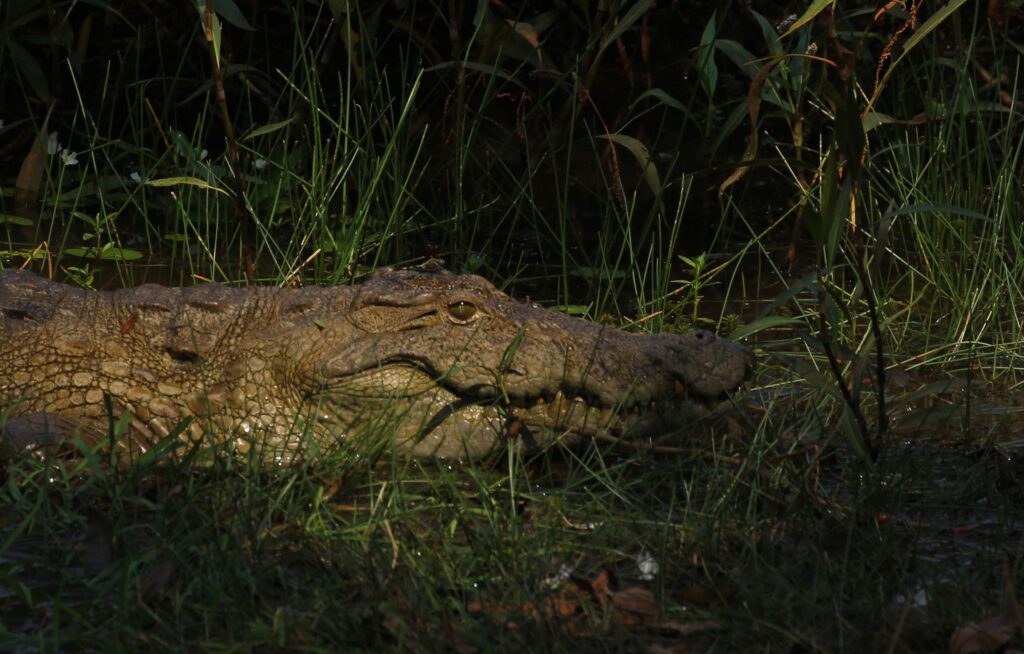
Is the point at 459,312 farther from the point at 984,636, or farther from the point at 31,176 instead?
the point at 31,176

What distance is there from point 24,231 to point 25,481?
3008mm

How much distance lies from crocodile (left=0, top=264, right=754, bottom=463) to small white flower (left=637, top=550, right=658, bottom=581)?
30.3 inches

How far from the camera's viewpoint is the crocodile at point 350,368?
13.4ft

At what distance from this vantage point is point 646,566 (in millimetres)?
3193

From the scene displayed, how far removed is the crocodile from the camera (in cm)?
408

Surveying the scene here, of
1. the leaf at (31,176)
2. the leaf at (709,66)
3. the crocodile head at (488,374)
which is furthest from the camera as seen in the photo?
the leaf at (31,176)

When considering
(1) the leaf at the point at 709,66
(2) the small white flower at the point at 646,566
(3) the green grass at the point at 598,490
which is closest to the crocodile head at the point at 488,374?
(3) the green grass at the point at 598,490

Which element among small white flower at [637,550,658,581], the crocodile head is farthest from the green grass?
the crocodile head

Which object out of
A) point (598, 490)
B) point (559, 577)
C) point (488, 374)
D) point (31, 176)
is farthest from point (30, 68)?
point (559, 577)

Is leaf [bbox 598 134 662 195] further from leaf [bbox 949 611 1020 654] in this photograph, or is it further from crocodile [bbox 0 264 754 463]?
leaf [bbox 949 611 1020 654]

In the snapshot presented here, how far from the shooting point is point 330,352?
4.18 m

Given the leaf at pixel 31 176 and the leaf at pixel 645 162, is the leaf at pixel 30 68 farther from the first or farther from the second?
the leaf at pixel 645 162

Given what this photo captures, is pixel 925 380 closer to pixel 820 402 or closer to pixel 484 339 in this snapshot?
pixel 820 402

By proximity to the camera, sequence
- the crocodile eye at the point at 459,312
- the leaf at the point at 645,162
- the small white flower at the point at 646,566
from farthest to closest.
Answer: the leaf at the point at 645,162
the crocodile eye at the point at 459,312
the small white flower at the point at 646,566
